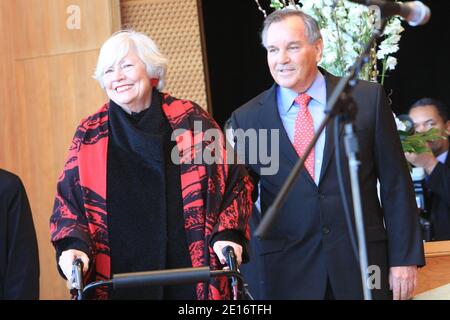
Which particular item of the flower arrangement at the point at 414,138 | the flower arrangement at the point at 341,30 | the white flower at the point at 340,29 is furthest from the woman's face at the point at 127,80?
the flower arrangement at the point at 414,138

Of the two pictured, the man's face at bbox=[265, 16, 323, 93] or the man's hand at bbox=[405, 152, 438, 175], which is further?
the man's hand at bbox=[405, 152, 438, 175]

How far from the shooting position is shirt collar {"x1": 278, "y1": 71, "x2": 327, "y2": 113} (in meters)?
3.95

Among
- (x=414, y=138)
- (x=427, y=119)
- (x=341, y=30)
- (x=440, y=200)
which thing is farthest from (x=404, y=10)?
(x=427, y=119)

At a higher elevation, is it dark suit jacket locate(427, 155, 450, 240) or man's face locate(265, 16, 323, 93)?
man's face locate(265, 16, 323, 93)

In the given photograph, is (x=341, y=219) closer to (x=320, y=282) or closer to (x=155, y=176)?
(x=320, y=282)

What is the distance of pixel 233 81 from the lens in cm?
871

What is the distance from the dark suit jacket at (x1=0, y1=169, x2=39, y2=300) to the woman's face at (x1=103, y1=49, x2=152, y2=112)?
547 millimetres

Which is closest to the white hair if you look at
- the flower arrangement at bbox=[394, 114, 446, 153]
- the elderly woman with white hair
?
the elderly woman with white hair

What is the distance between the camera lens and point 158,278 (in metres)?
2.99

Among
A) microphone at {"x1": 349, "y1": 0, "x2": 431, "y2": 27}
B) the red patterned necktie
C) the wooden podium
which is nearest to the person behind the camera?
microphone at {"x1": 349, "y1": 0, "x2": 431, "y2": 27}

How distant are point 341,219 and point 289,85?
59cm

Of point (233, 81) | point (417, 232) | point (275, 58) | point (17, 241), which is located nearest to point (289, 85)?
point (275, 58)

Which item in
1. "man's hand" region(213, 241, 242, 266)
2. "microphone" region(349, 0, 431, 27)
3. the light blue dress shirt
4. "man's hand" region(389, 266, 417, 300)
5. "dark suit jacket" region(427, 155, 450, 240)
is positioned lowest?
"man's hand" region(389, 266, 417, 300)

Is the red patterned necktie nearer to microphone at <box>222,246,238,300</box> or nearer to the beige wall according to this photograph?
microphone at <box>222,246,238,300</box>
